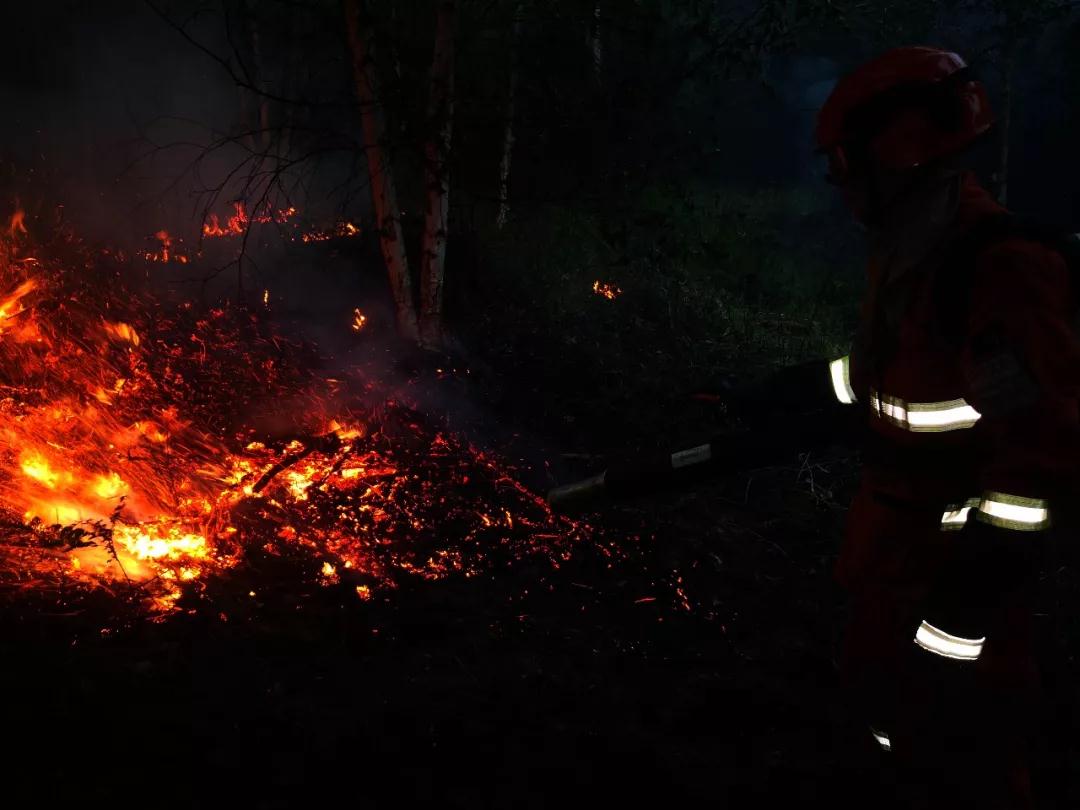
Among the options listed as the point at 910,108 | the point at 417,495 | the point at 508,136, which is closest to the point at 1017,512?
the point at 910,108

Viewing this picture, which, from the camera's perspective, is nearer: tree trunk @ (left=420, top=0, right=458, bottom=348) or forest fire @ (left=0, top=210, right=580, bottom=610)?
forest fire @ (left=0, top=210, right=580, bottom=610)

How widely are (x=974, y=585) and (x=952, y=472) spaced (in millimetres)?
373

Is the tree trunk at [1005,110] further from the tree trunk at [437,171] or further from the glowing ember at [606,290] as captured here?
the tree trunk at [437,171]

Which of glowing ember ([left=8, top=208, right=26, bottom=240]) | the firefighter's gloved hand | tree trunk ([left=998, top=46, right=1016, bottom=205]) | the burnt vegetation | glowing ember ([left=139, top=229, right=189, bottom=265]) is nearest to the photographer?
the firefighter's gloved hand

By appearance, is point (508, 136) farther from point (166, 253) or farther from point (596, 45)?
point (166, 253)

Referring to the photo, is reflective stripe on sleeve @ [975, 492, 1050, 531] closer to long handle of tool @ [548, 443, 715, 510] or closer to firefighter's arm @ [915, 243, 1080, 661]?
firefighter's arm @ [915, 243, 1080, 661]

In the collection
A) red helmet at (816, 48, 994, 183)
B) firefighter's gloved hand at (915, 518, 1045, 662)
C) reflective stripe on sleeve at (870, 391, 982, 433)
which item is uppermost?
red helmet at (816, 48, 994, 183)

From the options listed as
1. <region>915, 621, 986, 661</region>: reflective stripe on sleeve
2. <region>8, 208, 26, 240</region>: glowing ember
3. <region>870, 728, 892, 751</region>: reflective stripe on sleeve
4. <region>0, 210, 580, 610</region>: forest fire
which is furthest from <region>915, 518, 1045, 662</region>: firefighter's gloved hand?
<region>8, 208, 26, 240</region>: glowing ember

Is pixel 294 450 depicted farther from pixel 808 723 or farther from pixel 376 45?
pixel 808 723

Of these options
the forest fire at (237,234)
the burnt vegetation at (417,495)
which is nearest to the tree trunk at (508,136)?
the burnt vegetation at (417,495)

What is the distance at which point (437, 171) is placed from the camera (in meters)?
5.97

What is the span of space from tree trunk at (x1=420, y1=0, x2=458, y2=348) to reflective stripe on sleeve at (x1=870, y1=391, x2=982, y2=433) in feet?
14.7

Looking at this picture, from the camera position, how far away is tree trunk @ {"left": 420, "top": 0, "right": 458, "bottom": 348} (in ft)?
18.6

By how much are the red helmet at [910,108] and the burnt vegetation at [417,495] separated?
1668 mm
